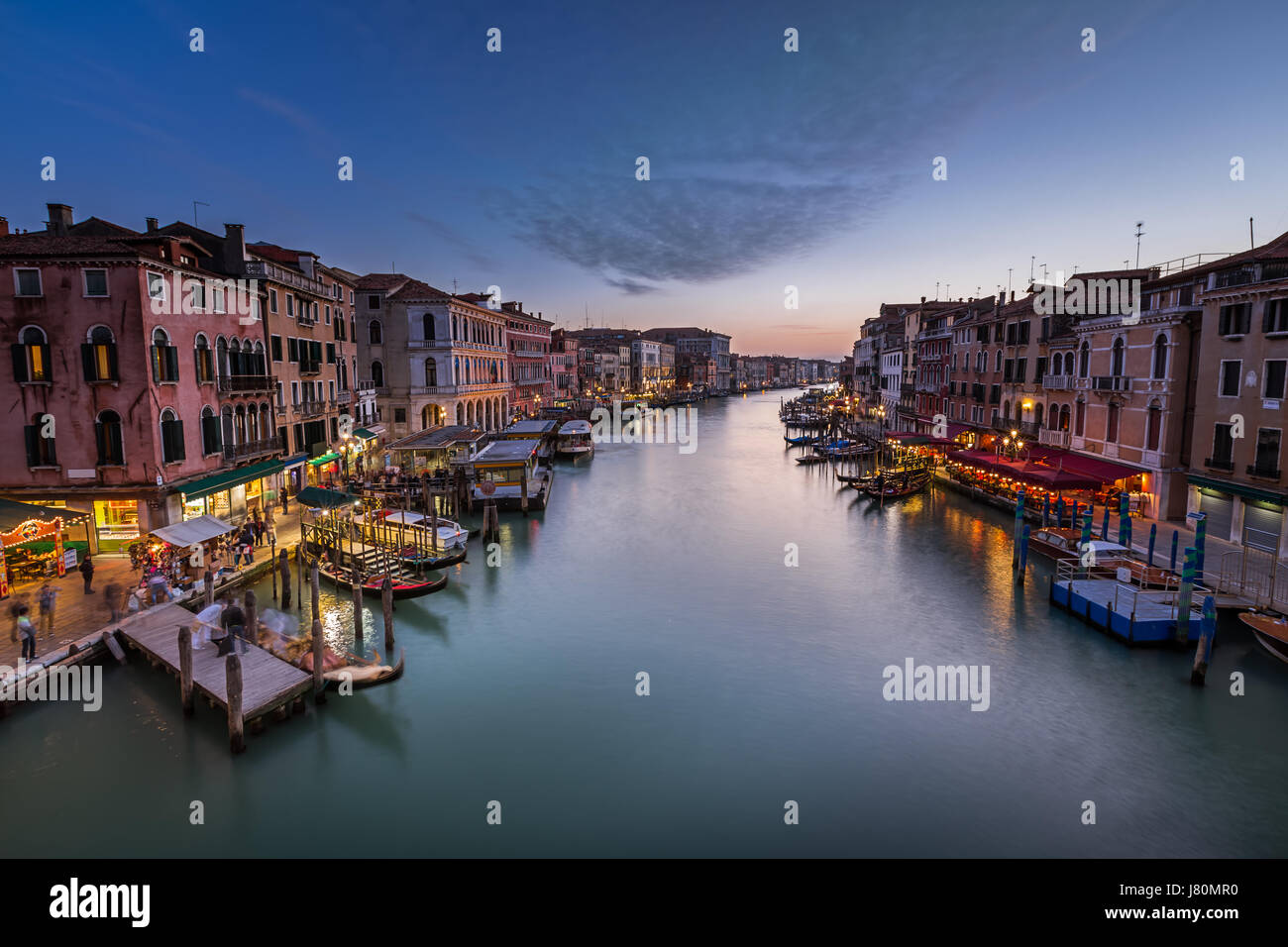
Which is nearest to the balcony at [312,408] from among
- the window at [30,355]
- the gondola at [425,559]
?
the window at [30,355]

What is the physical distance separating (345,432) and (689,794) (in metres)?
29.7

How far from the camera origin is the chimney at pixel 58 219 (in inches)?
905

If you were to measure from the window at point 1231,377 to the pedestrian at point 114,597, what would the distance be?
32920 mm

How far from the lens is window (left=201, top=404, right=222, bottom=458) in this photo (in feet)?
72.1

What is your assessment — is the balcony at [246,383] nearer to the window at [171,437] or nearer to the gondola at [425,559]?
the window at [171,437]

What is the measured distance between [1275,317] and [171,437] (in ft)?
111

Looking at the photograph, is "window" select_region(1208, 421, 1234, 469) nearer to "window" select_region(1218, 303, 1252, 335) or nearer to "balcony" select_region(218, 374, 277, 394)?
"window" select_region(1218, 303, 1252, 335)

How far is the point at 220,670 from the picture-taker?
1398 centimetres

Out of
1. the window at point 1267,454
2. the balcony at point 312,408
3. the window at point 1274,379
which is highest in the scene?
the window at point 1274,379

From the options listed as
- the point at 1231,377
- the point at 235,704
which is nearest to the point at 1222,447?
the point at 1231,377

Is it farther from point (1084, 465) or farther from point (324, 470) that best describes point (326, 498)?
point (1084, 465)
